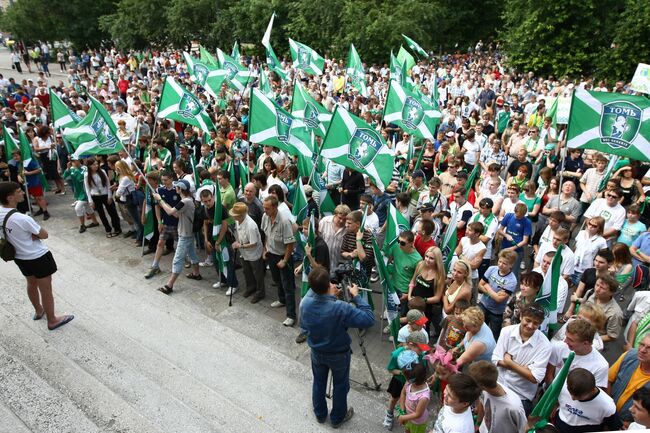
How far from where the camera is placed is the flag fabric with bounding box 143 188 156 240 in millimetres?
8125

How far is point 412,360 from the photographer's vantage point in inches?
153

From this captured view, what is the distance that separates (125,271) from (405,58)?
8596mm

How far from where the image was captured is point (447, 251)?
6.32 m

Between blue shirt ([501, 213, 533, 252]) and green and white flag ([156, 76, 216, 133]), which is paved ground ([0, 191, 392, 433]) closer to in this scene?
blue shirt ([501, 213, 533, 252])

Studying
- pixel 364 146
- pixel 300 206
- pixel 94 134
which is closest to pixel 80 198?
pixel 94 134

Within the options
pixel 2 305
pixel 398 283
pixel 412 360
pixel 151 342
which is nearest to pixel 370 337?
pixel 398 283

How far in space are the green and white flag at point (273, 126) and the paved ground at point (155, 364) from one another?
2450mm

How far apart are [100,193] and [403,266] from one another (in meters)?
6.19

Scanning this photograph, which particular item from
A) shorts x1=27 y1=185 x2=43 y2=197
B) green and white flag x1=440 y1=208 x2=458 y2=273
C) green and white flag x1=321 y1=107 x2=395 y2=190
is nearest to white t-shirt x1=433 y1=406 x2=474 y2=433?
green and white flag x1=440 y1=208 x2=458 y2=273

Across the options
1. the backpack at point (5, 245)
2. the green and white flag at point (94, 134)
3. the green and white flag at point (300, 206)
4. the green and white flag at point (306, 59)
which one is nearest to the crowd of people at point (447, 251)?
the green and white flag at point (300, 206)

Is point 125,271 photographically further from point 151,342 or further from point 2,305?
point 151,342

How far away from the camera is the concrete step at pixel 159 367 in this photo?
15.6 feet

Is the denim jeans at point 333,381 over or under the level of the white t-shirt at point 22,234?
under

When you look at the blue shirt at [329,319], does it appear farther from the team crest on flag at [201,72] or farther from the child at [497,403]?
the team crest on flag at [201,72]
